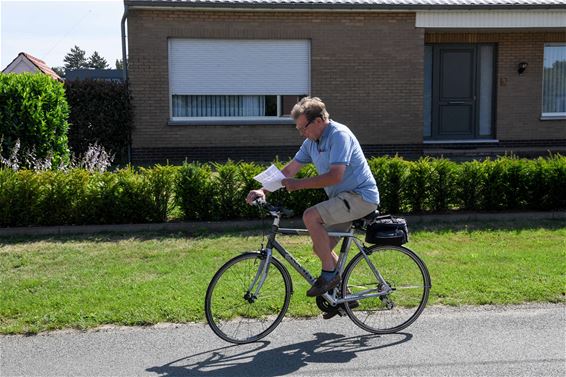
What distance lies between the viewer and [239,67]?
14.5 m

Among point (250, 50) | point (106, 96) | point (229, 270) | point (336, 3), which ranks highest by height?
point (336, 3)

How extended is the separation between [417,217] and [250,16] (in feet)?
23.7

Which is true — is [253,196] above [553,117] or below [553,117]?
below

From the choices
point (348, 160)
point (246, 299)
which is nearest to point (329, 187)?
point (348, 160)

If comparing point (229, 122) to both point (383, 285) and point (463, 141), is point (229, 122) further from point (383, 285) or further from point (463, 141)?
point (383, 285)

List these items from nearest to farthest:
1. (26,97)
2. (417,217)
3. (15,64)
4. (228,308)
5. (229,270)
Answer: (229,270), (228,308), (417,217), (26,97), (15,64)

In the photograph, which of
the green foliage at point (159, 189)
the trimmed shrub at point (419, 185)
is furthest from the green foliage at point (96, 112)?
the trimmed shrub at point (419, 185)

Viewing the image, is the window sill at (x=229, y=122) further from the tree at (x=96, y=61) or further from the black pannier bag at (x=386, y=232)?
the tree at (x=96, y=61)

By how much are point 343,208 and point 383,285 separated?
2.69ft

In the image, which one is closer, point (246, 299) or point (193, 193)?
point (246, 299)

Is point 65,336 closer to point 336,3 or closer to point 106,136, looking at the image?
point 106,136

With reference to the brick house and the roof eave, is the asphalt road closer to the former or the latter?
the brick house

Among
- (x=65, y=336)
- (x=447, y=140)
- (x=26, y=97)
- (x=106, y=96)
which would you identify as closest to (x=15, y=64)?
(x=106, y=96)

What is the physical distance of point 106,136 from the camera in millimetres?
13891
